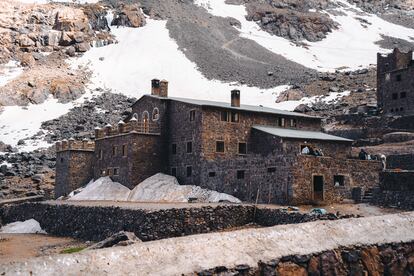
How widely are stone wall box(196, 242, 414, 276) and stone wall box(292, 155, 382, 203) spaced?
47.7 ft

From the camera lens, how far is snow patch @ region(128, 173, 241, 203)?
112ft

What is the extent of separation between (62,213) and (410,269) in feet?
77.1

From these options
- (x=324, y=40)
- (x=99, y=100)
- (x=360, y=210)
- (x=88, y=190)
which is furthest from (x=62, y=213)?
(x=324, y=40)

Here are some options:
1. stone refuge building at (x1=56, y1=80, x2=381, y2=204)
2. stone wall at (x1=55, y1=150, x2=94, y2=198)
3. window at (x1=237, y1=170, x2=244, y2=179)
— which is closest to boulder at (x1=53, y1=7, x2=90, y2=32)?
stone refuge building at (x1=56, y1=80, x2=381, y2=204)

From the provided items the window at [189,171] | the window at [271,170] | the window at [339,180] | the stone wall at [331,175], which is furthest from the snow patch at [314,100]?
the window at [271,170]

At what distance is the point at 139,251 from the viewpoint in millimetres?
11148

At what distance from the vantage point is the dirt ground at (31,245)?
2504cm

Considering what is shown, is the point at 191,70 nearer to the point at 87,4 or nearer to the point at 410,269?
the point at 87,4

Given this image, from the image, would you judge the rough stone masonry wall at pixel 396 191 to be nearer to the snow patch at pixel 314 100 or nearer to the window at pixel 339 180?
the window at pixel 339 180

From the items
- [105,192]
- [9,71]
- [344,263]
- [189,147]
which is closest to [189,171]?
[189,147]

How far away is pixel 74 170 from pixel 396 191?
27.5m

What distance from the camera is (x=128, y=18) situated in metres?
107

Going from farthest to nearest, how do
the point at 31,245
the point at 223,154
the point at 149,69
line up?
the point at 149,69
the point at 223,154
the point at 31,245

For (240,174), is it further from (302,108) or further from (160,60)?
(160,60)
